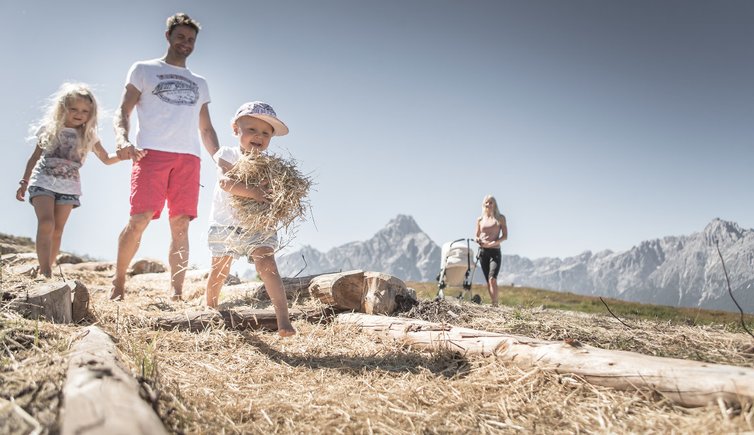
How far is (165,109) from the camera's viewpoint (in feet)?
19.1

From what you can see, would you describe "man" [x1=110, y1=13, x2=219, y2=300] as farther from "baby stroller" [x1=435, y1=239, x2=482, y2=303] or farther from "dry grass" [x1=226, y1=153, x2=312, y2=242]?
"baby stroller" [x1=435, y1=239, x2=482, y2=303]

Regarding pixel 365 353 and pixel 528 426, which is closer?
pixel 528 426

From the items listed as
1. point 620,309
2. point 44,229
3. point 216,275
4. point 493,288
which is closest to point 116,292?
point 44,229

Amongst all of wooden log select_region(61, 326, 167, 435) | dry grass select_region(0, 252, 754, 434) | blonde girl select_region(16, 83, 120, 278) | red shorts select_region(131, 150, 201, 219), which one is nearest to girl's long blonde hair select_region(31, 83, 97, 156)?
blonde girl select_region(16, 83, 120, 278)

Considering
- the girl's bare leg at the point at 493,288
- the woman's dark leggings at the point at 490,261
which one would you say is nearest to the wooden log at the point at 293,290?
the girl's bare leg at the point at 493,288

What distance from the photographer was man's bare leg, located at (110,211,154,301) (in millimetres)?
5648

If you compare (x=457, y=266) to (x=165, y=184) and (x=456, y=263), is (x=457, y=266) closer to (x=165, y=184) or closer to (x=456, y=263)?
(x=456, y=263)

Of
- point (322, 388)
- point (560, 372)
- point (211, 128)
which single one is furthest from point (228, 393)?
point (211, 128)

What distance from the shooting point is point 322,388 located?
9.91ft

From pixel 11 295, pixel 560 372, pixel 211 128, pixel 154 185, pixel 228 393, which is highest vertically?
pixel 211 128

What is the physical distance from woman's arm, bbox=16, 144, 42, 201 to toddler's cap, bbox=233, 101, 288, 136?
141 inches

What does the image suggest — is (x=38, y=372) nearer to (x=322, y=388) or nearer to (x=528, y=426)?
Result: (x=322, y=388)

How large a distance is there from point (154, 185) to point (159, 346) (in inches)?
102

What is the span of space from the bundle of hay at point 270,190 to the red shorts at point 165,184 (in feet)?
6.12
